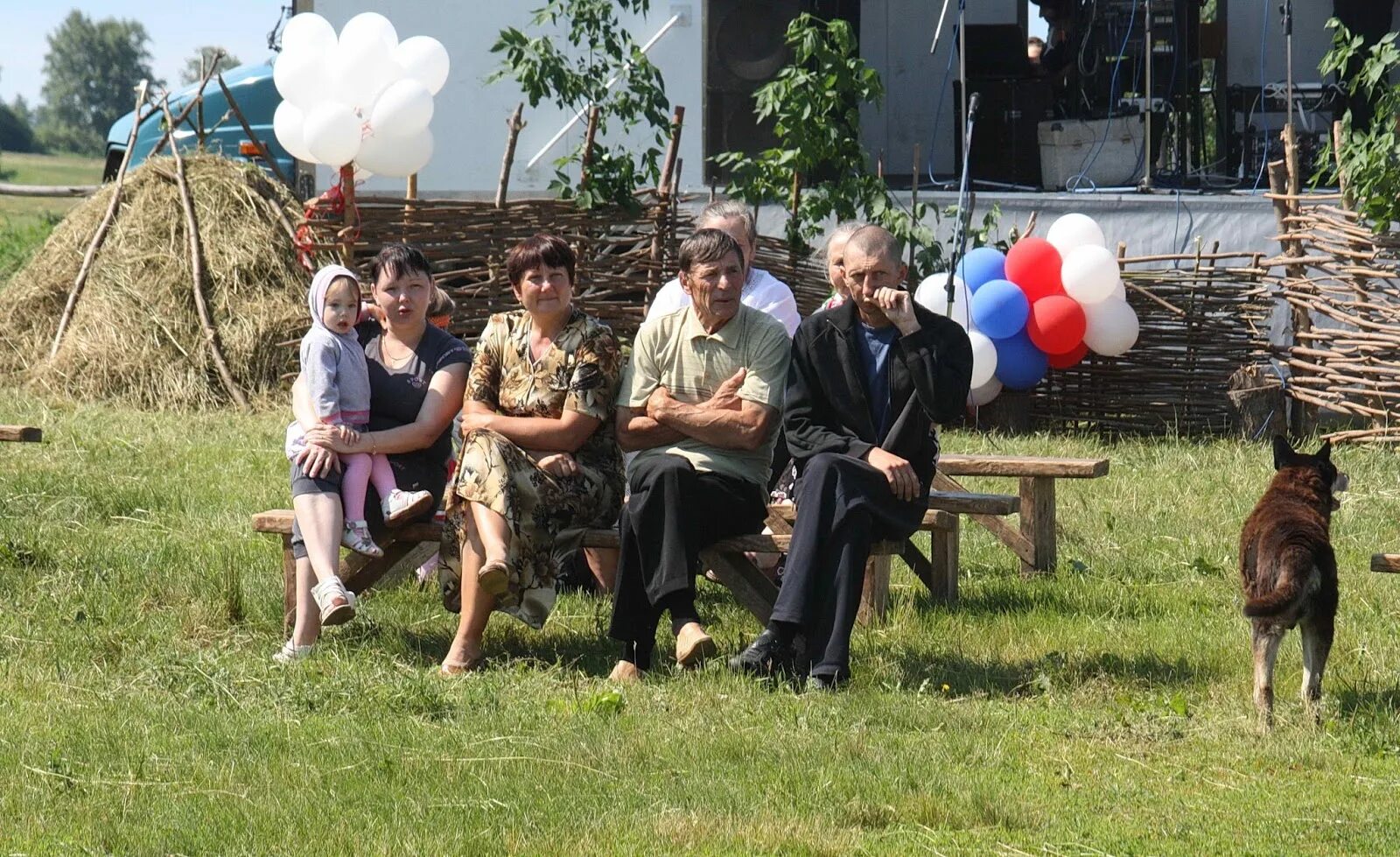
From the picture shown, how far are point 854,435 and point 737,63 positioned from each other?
25.2 ft

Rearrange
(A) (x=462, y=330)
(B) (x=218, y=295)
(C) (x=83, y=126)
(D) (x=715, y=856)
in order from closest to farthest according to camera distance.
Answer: (D) (x=715, y=856) < (A) (x=462, y=330) < (B) (x=218, y=295) < (C) (x=83, y=126)


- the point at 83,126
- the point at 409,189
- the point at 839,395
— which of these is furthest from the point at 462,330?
the point at 83,126

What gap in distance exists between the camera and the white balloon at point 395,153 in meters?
9.24

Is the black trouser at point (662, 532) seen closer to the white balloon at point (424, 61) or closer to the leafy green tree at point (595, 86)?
the white balloon at point (424, 61)

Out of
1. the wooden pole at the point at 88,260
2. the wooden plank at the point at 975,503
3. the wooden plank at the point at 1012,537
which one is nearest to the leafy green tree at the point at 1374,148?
the wooden plank at the point at 1012,537

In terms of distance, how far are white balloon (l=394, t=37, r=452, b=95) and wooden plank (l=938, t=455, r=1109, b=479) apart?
4.17 meters

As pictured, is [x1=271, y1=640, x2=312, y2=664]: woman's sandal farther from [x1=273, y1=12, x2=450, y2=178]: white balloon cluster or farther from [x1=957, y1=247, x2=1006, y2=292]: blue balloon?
[x1=957, y1=247, x2=1006, y2=292]: blue balloon

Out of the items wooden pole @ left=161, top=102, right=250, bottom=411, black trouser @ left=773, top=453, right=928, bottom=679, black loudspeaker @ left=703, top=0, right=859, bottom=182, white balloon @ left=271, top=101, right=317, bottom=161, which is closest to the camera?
black trouser @ left=773, top=453, right=928, bottom=679

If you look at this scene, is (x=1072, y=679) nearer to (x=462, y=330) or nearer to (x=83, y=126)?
(x=462, y=330)

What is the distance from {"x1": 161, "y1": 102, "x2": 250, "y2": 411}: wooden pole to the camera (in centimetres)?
1164

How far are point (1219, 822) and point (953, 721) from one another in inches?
38.4

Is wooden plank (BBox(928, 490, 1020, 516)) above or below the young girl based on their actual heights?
below

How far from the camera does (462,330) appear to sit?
35.2ft

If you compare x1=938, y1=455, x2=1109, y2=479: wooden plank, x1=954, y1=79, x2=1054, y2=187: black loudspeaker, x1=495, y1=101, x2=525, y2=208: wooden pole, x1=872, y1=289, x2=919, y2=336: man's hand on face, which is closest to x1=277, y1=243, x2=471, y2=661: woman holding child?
x1=872, y1=289, x2=919, y2=336: man's hand on face
